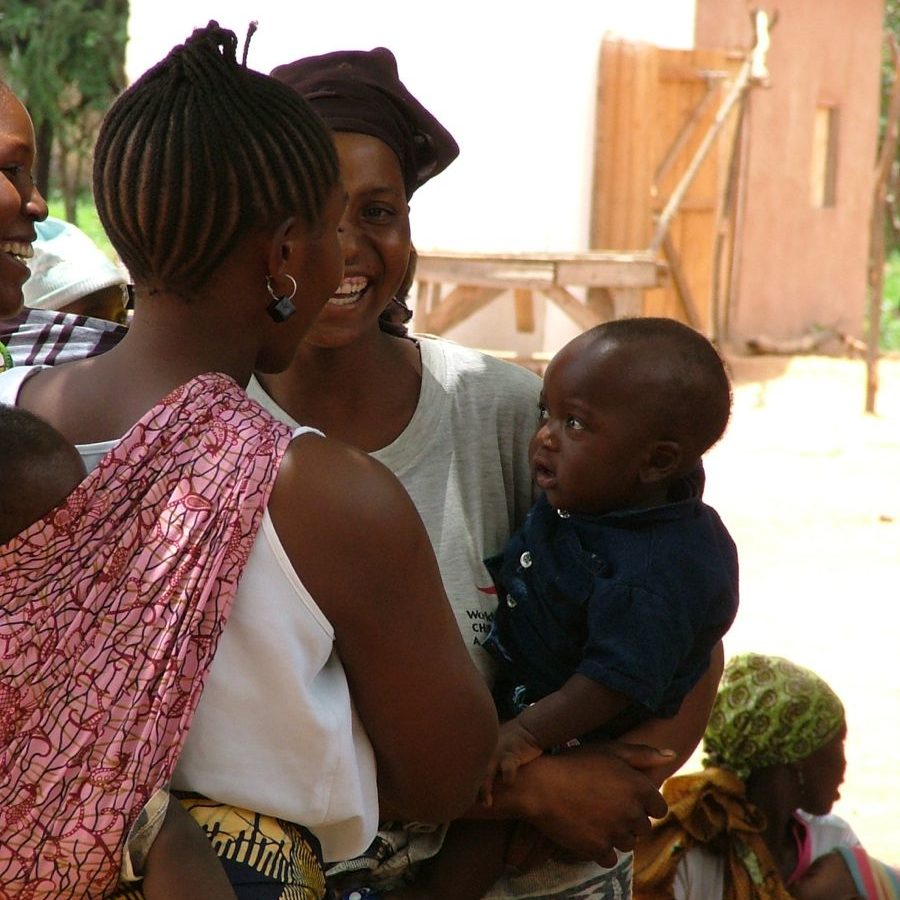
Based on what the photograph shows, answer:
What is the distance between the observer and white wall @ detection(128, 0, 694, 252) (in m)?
11.0

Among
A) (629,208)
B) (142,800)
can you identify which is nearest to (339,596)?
(142,800)

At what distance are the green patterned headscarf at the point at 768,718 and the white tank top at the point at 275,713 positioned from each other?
1.92 metres

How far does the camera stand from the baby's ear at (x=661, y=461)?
2.34m

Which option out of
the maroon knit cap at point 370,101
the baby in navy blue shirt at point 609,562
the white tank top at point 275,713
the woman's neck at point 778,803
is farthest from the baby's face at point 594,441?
the woman's neck at point 778,803

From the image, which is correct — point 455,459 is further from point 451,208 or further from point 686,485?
point 451,208

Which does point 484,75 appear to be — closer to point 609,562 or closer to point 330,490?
point 609,562

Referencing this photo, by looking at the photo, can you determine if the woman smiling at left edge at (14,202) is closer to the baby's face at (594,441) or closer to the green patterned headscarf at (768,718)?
the baby's face at (594,441)

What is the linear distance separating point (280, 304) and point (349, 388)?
73 cm

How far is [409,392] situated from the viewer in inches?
96.4

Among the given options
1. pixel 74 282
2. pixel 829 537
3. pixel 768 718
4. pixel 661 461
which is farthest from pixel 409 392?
pixel 829 537

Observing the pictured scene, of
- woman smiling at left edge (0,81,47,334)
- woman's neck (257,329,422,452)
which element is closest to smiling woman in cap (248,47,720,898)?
woman's neck (257,329,422,452)

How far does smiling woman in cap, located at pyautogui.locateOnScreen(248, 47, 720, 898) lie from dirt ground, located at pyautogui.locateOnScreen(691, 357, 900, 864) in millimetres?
2551

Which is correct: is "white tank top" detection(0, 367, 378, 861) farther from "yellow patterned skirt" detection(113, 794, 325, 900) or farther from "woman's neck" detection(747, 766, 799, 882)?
"woman's neck" detection(747, 766, 799, 882)

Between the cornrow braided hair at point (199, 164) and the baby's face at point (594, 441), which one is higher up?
the cornrow braided hair at point (199, 164)
